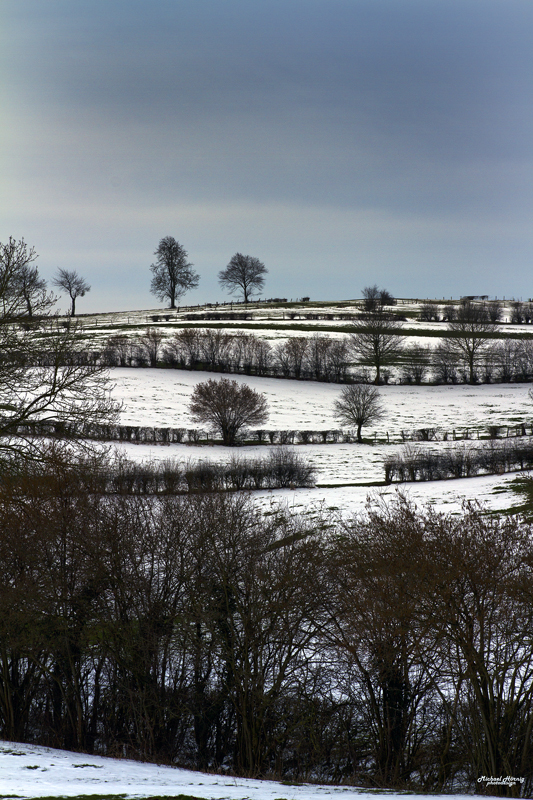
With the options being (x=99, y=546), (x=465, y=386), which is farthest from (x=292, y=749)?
(x=465, y=386)

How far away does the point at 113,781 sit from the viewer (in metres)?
9.95

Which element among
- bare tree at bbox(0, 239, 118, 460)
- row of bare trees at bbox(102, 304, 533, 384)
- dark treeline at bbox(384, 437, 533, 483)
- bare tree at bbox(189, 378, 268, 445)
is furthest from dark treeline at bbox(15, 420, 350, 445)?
bare tree at bbox(0, 239, 118, 460)

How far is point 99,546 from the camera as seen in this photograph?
51.5 ft

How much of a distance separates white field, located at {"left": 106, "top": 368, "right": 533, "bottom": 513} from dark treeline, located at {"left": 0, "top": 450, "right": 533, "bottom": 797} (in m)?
8.20

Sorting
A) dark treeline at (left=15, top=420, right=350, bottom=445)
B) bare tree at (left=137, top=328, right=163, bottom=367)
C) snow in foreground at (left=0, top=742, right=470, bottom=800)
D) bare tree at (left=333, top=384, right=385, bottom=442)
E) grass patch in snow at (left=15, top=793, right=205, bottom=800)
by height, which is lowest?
snow in foreground at (left=0, top=742, right=470, bottom=800)

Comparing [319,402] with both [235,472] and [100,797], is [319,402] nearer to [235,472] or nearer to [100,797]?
[235,472]

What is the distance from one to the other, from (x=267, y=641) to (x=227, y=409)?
26919mm

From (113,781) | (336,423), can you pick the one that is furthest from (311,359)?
(113,781)

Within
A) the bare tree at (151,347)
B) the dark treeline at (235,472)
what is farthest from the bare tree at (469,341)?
the dark treeline at (235,472)

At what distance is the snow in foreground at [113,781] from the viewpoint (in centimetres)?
884

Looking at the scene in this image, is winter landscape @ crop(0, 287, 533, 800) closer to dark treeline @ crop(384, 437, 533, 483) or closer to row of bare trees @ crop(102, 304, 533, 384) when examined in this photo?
dark treeline @ crop(384, 437, 533, 483)

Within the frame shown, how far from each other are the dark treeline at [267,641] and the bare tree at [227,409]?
921 inches

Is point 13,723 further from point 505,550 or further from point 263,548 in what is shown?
point 505,550

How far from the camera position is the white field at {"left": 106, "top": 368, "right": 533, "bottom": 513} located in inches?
1101
